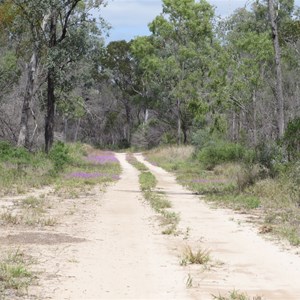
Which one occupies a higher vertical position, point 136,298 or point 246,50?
point 246,50

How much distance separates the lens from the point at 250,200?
15.8 meters

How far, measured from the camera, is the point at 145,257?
838 cm

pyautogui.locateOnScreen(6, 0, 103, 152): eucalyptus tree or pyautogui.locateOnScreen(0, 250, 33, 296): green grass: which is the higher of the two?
pyautogui.locateOnScreen(6, 0, 103, 152): eucalyptus tree

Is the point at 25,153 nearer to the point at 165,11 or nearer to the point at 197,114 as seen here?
the point at 197,114

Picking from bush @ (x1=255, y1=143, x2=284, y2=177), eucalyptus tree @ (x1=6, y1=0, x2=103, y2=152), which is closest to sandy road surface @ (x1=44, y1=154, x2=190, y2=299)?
bush @ (x1=255, y1=143, x2=284, y2=177)

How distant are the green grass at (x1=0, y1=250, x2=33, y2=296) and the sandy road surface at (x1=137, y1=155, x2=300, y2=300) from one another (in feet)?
6.75

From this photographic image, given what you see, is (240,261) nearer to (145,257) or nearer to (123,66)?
(145,257)

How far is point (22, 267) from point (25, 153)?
65.7 ft

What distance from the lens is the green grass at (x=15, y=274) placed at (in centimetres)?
629

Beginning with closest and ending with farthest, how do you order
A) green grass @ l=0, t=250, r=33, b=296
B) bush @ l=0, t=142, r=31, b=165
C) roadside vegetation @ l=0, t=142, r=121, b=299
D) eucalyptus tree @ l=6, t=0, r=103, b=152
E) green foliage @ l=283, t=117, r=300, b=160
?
green grass @ l=0, t=250, r=33, b=296
roadside vegetation @ l=0, t=142, r=121, b=299
green foliage @ l=283, t=117, r=300, b=160
bush @ l=0, t=142, r=31, b=165
eucalyptus tree @ l=6, t=0, r=103, b=152

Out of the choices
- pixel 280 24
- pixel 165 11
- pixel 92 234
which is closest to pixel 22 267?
pixel 92 234

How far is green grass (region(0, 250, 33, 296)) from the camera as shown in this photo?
6292 mm

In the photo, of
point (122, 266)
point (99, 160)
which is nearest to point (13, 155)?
point (99, 160)

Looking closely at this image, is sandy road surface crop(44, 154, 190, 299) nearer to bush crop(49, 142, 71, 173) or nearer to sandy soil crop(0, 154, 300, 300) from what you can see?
sandy soil crop(0, 154, 300, 300)
